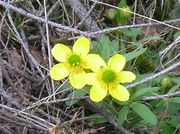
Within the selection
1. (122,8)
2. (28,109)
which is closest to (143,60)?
(122,8)

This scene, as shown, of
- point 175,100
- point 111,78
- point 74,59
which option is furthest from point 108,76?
point 175,100

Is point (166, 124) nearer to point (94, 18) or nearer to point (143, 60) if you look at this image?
point (143, 60)

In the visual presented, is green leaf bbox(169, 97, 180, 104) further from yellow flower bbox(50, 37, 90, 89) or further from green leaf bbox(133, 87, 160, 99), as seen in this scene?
yellow flower bbox(50, 37, 90, 89)

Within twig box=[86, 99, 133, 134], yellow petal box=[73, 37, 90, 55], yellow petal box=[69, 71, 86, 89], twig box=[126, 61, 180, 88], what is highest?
yellow petal box=[73, 37, 90, 55]

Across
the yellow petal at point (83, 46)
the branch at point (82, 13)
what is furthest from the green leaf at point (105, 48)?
the branch at point (82, 13)

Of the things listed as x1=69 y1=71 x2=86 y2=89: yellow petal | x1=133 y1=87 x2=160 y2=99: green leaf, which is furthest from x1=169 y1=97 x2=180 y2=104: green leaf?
x1=69 y1=71 x2=86 y2=89: yellow petal

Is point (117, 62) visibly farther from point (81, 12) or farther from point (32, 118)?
point (81, 12)
